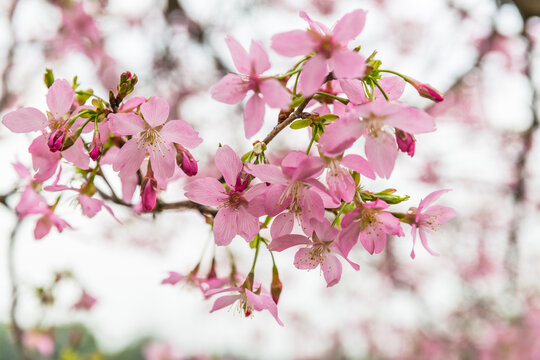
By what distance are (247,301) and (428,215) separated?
0.43 metres

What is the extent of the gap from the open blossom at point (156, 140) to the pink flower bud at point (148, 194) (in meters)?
0.03

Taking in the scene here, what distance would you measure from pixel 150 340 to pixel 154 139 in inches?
328

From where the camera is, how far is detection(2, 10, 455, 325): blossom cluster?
0.69m

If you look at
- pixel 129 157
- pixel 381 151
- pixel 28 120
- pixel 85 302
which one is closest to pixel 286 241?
pixel 381 151

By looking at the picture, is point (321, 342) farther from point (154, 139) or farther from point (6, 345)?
point (154, 139)

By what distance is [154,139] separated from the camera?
A: 817 millimetres

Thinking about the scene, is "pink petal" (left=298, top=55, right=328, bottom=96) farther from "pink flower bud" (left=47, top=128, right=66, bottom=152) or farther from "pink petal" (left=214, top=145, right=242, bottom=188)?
"pink flower bud" (left=47, top=128, right=66, bottom=152)

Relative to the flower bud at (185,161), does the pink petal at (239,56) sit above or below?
above

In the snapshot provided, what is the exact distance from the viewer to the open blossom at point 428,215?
2.84 feet

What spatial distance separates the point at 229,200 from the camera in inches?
31.7

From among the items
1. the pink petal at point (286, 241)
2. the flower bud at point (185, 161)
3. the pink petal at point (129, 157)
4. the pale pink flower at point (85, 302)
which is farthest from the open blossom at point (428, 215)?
the pale pink flower at point (85, 302)

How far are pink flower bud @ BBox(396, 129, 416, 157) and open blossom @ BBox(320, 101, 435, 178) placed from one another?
12 millimetres

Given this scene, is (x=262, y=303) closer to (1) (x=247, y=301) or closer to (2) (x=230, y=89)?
(1) (x=247, y=301)

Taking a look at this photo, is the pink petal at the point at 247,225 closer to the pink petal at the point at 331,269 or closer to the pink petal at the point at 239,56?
the pink petal at the point at 331,269
